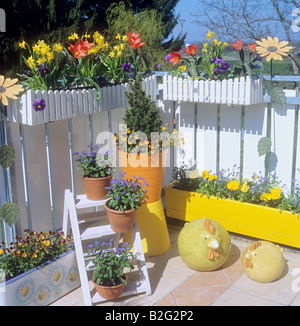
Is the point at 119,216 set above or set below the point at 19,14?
below

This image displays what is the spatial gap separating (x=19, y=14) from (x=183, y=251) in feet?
42.8

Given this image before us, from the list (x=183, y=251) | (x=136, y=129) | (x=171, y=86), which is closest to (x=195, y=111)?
(x=171, y=86)

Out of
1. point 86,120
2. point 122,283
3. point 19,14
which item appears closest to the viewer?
point 122,283

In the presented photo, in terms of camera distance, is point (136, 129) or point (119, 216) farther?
point (136, 129)

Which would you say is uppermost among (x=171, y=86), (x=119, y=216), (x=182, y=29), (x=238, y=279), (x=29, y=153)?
(x=182, y=29)

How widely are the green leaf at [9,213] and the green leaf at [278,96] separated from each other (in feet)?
7.46

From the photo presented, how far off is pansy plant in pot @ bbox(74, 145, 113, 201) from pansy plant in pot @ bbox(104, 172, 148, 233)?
14 cm

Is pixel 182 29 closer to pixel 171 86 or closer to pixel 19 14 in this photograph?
pixel 19 14

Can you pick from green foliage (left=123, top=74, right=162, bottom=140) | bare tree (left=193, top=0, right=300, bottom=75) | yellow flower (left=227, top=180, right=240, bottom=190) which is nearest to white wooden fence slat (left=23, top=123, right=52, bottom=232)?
green foliage (left=123, top=74, right=162, bottom=140)

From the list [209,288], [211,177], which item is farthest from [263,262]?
[211,177]

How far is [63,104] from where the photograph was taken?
318 centimetres

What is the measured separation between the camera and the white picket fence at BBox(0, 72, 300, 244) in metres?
3.21

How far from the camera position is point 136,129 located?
11.3 ft

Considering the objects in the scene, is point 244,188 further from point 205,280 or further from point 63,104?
point 63,104
